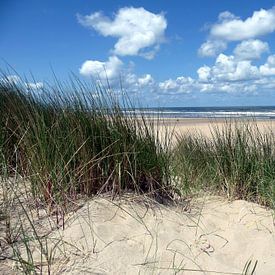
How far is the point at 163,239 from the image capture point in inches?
125

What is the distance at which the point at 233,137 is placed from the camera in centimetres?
464

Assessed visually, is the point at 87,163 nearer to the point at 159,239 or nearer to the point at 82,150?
the point at 82,150

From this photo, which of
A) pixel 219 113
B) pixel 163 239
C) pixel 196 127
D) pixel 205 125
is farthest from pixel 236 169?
pixel 219 113

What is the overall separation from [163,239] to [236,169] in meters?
1.34

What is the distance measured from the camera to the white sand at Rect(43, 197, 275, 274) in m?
2.87

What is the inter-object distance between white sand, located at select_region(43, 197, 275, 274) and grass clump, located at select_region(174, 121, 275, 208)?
0.32 meters

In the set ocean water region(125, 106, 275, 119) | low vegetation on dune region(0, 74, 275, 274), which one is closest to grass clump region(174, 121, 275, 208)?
low vegetation on dune region(0, 74, 275, 274)

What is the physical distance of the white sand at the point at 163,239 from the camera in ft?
9.41

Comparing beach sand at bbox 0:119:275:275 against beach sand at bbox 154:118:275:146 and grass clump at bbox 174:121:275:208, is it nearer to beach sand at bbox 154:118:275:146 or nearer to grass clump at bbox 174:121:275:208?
grass clump at bbox 174:121:275:208

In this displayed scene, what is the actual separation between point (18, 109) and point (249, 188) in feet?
7.82

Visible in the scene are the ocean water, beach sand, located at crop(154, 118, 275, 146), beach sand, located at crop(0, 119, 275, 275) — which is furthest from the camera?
beach sand, located at crop(154, 118, 275, 146)

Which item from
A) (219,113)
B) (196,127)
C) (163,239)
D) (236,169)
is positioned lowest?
(219,113)

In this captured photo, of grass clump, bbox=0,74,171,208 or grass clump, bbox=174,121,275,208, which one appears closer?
grass clump, bbox=0,74,171,208

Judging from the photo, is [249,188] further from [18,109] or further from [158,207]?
[18,109]
